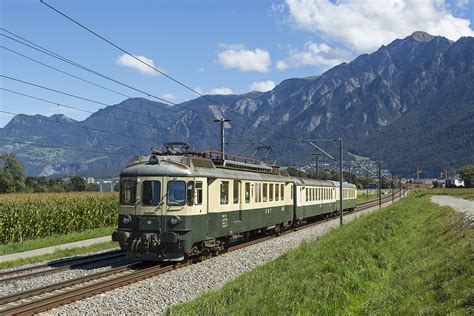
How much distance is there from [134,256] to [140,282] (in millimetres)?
2569

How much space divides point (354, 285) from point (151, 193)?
8.04 metres

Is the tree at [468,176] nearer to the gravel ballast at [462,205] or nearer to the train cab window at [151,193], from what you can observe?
the gravel ballast at [462,205]

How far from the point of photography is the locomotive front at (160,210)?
1852cm

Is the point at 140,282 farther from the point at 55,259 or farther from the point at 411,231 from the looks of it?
the point at 411,231

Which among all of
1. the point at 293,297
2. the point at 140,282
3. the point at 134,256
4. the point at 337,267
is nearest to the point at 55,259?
the point at 134,256

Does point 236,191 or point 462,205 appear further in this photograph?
point 462,205

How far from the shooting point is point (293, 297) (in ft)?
38.4

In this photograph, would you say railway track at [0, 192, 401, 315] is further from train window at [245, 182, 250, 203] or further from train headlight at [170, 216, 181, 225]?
train window at [245, 182, 250, 203]

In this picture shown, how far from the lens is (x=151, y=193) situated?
19.1m

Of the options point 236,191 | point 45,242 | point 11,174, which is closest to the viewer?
point 236,191

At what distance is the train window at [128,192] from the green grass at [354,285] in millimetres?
5341

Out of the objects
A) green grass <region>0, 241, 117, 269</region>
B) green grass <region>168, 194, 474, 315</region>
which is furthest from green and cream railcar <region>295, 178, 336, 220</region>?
green grass <region>168, 194, 474, 315</region>

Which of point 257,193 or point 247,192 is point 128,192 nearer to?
point 247,192

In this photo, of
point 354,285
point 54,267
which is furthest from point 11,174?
point 354,285
